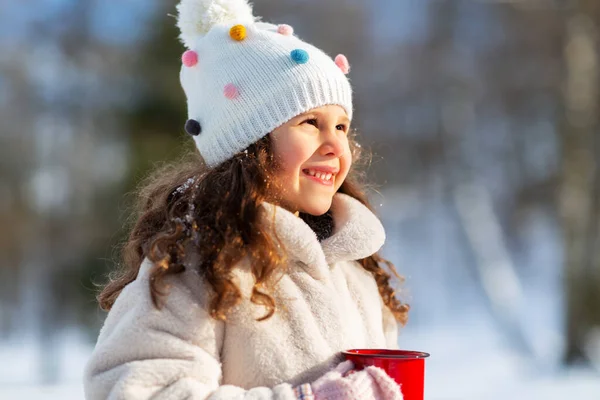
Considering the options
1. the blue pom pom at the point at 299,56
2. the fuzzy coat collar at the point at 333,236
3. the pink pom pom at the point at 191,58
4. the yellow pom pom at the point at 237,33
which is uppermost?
the yellow pom pom at the point at 237,33

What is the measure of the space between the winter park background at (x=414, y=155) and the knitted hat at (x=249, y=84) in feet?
21.6

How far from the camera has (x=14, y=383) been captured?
28.3 ft

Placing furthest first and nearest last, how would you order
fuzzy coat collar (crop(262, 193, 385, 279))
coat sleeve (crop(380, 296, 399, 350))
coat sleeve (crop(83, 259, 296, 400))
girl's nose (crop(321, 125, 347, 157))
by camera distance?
coat sleeve (crop(380, 296, 399, 350)), girl's nose (crop(321, 125, 347, 157)), fuzzy coat collar (crop(262, 193, 385, 279)), coat sleeve (crop(83, 259, 296, 400))

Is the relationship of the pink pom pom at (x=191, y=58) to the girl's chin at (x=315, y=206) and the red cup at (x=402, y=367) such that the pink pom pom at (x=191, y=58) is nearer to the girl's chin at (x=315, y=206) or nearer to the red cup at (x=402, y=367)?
the girl's chin at (x=315, y=206)

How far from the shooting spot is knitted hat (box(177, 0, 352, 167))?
2.15 meters

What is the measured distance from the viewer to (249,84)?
2.18 m

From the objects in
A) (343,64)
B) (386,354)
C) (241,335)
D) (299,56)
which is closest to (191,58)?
(299,56)

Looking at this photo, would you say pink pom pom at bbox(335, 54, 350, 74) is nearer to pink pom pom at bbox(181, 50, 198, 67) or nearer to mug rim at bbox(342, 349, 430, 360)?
pink pom pom at bbox(181, 50, 198, 67)

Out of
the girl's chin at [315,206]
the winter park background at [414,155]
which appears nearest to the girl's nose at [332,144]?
the girl's chin at [315,206]

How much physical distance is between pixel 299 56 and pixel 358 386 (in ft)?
3.10

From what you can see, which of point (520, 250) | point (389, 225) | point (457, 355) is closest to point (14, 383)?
point (457, 355)

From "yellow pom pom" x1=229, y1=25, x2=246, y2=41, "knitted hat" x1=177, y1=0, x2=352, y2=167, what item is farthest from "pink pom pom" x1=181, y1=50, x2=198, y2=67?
"yellow pom pom" x1=229, y1=25, x2=246, y2=41

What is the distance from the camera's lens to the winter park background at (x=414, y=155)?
9.27m

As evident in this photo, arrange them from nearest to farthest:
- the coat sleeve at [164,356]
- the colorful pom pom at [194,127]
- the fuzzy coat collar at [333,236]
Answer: the coat sleeve at [164,356] → the fuzzy coat collar at [333,236] → the colorful pom pom at [194,127]
